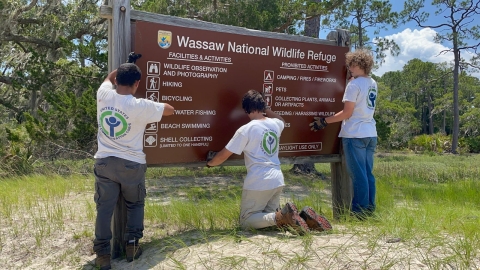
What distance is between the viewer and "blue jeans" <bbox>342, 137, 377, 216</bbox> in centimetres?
491

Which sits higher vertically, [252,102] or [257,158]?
[252,102]

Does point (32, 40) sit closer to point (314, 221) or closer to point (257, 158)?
point (257, 158)

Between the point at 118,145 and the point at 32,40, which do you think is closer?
the point at 118,145

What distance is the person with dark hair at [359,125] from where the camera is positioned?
4.83 meters

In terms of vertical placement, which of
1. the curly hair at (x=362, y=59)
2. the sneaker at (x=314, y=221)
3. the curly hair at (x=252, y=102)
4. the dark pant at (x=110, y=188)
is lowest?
the sneaker at (x=314, y=221)

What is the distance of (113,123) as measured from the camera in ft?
12.1

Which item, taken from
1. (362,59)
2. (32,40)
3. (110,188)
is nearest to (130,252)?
(110,188)

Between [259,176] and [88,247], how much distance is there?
73.2 inches

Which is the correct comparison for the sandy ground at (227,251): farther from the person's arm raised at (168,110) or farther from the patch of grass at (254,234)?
the person's arm raised at (168,110)

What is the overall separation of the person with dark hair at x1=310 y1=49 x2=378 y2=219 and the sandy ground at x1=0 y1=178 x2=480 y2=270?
2.32 ft

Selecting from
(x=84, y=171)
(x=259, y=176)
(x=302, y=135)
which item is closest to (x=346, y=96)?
(x=302, y=135)

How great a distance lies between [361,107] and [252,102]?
4.30ft

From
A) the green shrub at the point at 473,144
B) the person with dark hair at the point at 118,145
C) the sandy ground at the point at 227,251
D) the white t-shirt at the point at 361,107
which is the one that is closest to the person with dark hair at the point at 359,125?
the white t-shirt at the point at 361,107

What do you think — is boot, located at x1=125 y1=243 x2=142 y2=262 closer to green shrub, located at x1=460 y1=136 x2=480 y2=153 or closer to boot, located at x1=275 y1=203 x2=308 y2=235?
boot, located at x1=275 y1=203 x2=308 y2=235
